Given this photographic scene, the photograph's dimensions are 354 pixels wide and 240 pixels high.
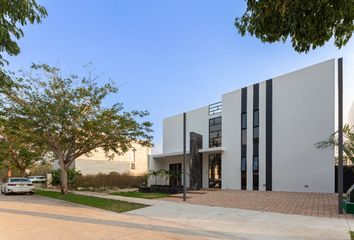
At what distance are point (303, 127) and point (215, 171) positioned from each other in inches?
395

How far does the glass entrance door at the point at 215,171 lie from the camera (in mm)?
31609

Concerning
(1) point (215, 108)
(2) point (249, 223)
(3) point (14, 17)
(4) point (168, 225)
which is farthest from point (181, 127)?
(3) point (14, 17)

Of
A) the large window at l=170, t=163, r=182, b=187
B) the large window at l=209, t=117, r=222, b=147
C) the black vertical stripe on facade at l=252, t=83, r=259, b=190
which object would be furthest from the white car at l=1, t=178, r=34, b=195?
the black vertical stripe on facade at l=252, t=83, r=259, b=190

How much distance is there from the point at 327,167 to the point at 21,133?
65.1 feet

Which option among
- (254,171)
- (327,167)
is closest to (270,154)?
(254,171)

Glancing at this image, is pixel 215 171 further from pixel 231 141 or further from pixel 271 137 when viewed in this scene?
pixel 271 137

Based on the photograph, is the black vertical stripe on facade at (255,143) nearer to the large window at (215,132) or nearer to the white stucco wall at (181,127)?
the large window at (215,132)

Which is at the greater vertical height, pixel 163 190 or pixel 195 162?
pixel 195 162

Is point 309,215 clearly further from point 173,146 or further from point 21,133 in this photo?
point 173,146

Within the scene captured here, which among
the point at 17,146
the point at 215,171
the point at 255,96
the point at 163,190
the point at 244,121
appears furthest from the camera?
the point at 17,146

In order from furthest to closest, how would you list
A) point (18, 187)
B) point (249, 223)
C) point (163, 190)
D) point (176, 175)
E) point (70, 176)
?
1. point (70, 176)
2. point (176, 175)
3. point (163, 190)
4. point (18, 187)
5. point (249, 223)

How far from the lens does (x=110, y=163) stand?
49.9m

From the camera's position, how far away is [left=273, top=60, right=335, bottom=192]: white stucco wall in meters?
23.1

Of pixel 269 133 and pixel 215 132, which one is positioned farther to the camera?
pixel 215 132
